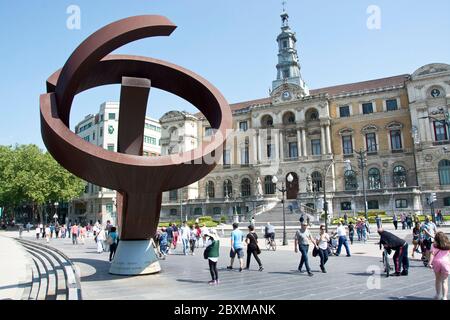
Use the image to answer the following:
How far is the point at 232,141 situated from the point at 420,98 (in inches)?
1077

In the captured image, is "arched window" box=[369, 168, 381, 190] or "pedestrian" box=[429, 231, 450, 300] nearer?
"pedestrian" box=[429, 231, 450, 300]

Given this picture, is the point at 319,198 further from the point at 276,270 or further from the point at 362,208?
the point at 276,270

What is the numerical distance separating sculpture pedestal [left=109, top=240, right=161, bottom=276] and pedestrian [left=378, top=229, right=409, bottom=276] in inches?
288

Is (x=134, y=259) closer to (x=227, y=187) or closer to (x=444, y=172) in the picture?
(x=444, y=172)

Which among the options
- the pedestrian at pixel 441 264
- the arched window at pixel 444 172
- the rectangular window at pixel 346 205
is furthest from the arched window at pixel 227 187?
the pedestrian at pixel 441 264

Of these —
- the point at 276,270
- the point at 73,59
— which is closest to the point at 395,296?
the point at 276,270

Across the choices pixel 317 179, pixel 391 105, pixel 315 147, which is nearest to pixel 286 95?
pixel 315 147

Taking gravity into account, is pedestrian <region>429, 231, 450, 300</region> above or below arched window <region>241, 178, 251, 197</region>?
below

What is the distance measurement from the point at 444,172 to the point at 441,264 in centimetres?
4223

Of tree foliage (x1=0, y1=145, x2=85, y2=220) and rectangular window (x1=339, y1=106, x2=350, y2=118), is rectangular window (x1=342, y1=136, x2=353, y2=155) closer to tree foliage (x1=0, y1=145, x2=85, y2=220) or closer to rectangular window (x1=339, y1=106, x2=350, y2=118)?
rectangular window (x1=339, y1=106, x2=350, y2=118)

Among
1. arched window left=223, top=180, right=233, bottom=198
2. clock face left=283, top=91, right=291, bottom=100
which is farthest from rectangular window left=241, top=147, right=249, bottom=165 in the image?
clock face left=283, top=91, right=291, bottom=100

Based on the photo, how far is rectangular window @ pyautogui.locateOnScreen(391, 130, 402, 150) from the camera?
48.1 m

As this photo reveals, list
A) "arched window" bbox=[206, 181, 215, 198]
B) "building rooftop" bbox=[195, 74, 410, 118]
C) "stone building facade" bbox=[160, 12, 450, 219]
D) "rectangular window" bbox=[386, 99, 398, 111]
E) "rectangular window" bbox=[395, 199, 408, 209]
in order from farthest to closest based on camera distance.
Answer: "arched window" bbox=[206, 181, 215, 198], "building rooftop" bbox=[195, 74, 410, 118], "rectangular window" bbox=[386, 99, 398, 111], "stone building facade" bbox=[160, 12, 450, 219], "rectangular window" bbox=[395, 199, 408, 209]

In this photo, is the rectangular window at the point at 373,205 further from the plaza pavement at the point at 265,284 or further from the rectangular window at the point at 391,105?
the plaza pavement at the point at 265,284
